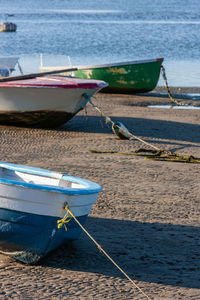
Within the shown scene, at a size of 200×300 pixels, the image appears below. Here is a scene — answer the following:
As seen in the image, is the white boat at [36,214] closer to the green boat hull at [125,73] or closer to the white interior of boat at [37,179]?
the white interior of boat at [37,179]

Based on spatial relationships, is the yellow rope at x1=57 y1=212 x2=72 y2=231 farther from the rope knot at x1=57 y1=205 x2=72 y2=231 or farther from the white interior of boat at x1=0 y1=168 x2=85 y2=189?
the white interior of boat at x1=0 y1=168 x2=85 y2=189

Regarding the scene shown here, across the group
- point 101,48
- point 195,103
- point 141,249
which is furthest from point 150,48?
point 141,249

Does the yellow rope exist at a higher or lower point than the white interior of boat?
lower

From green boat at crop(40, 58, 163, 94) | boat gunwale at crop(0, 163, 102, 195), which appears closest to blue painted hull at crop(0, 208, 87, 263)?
boat gunwale at crop(0, 163, 102, 195)

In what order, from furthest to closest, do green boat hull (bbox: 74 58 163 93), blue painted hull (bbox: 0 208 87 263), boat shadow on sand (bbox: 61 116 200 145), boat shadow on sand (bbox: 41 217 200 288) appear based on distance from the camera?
green boat hull (bbox: 74 58 163 93)
boat shadow on sand (bbox: 61 116 200 145)
boat shadow on sand (bbox: 41 217 200 288)
blue painted hull (bbox: 0 208 87 263)

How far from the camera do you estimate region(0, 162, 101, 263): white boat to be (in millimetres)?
5293

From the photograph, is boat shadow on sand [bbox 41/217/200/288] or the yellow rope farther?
boat shadow on sand [bbox 41/217/200/288]

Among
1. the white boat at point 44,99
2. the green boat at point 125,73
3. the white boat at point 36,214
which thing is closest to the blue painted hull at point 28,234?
the white boat at point 36,214

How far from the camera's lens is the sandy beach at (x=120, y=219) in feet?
17.5

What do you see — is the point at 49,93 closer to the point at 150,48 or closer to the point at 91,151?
the point at 91,151

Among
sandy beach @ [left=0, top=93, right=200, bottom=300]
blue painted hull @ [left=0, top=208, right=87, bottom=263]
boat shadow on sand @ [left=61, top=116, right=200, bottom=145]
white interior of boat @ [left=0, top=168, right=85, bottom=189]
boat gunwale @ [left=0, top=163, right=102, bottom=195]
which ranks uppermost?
boat gunwale @ [left=0, top=163, right=102, bottom=195]

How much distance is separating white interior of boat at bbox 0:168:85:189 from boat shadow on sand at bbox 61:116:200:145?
5613 mm

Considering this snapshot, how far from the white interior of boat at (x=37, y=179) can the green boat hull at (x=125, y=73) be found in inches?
464

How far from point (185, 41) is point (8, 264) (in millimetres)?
35667
